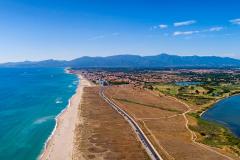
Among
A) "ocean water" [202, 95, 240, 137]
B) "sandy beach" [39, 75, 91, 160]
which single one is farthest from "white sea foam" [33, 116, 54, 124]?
"ocean water" [202, 95, 240, 137]

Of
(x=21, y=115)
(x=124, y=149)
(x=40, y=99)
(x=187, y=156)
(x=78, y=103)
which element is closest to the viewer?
(x=187, y=156)

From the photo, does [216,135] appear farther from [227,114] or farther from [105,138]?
[227,114]

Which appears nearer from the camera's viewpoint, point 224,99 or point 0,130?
point 0,130

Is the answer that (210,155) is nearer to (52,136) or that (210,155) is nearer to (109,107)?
(52,136)

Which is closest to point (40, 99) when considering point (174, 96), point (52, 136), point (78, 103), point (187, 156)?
point (78, 103)

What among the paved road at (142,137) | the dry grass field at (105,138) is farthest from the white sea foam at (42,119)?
the paved road at (142,137)

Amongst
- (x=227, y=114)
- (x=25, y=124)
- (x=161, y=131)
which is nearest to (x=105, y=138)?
(x=161, y=131)
